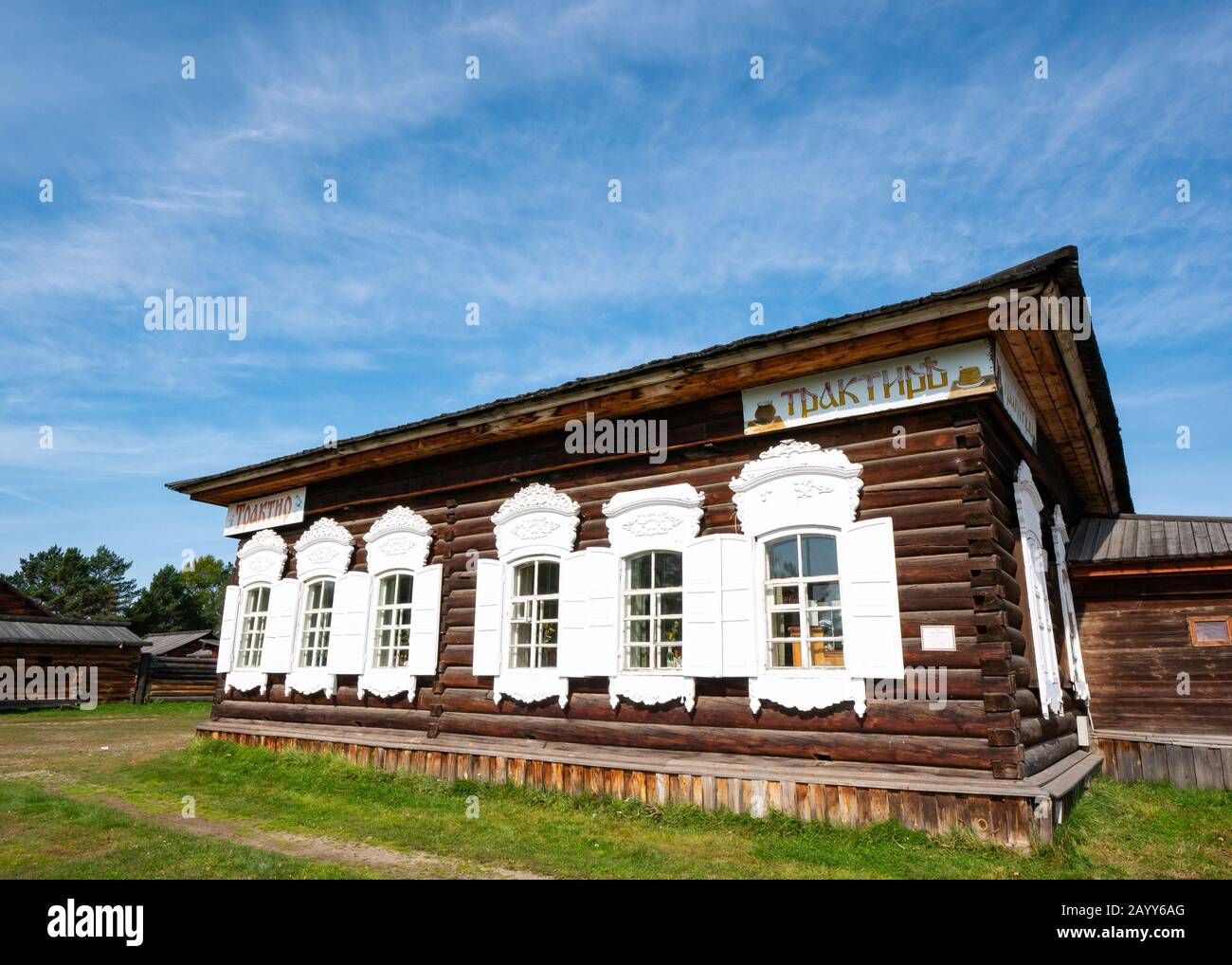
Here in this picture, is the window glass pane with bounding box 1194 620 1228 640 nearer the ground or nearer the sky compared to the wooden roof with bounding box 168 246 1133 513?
nearer the ground

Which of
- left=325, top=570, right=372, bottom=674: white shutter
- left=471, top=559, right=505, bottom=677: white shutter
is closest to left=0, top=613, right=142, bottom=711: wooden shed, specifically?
left=325, top=570, right=372, bottom=674: white shutter

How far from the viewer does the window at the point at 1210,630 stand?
34.4ft

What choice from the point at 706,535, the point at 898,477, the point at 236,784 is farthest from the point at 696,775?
the point at 236,784

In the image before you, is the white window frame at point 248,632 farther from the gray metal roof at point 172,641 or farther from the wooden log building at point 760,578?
the gray metal roof at point 172,641

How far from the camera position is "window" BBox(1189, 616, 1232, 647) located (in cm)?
1048

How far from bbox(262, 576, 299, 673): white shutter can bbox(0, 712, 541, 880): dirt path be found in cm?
232

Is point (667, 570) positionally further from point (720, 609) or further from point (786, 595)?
point (786, 595)

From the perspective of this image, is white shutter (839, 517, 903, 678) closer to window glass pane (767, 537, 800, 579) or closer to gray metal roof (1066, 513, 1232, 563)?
window glass pane (767, 537, 800, 579)

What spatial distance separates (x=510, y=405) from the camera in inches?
383

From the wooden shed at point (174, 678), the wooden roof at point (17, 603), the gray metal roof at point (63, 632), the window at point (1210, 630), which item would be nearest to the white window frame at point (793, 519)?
the window at point (1210, 630)

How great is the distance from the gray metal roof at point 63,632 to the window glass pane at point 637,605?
2550 centimetres

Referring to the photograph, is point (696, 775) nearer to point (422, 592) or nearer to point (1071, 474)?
point (422, 592)

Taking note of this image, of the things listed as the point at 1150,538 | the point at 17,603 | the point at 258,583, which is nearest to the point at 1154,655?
the point at 1150,538

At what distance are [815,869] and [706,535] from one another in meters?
3.47
